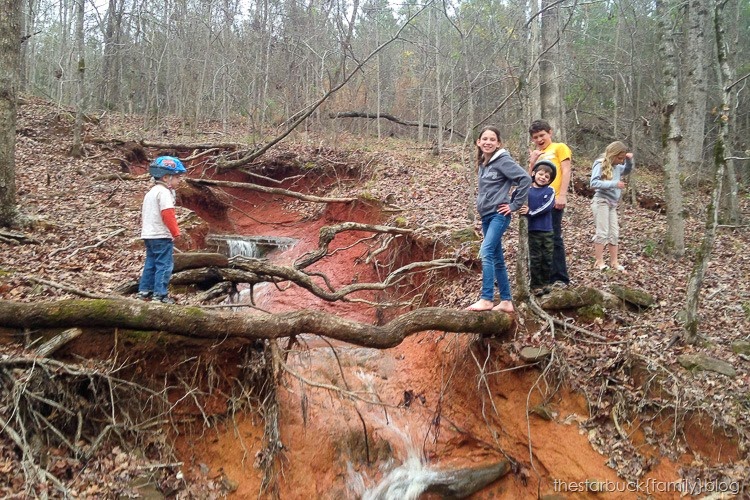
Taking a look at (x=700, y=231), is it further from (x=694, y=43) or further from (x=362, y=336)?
(x=362, y=336)

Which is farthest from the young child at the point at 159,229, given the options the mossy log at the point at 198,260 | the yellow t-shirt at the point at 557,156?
the yellow t-shirt at the point at 557,156

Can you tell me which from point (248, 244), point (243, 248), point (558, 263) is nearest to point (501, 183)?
point (558, 263)

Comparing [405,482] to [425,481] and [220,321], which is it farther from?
[220,321]

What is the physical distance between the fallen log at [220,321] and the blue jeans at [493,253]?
0.33m

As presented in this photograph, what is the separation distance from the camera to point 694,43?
862cm

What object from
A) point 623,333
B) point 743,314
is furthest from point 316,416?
point 743,314

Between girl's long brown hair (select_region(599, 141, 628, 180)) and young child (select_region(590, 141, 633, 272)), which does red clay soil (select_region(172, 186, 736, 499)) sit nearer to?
young child (select_region(590, 141, 633, 272))

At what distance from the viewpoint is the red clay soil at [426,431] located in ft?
15.7

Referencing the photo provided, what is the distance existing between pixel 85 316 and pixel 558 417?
193 inches

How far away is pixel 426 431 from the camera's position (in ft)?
19.5

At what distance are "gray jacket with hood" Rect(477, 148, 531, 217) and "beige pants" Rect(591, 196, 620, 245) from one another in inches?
80.1

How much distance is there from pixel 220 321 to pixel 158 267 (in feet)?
4.65

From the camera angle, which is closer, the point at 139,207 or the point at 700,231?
the point at 700,231

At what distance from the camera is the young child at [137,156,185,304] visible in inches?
208
